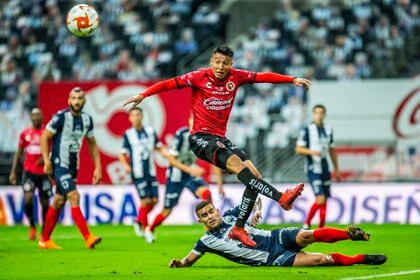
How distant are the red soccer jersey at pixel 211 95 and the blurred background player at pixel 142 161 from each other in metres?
5.06

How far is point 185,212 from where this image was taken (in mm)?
22750

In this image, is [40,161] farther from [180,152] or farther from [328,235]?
[328,235]

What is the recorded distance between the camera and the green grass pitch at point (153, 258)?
11.4m

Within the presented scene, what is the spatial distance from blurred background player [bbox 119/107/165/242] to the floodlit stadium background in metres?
4.50

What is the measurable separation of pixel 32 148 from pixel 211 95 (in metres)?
7.04

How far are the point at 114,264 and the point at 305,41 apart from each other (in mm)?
18630

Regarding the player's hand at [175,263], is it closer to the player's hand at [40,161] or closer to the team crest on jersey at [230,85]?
the team crest on jersey at [230,85]

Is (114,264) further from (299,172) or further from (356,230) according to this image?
(299,172)

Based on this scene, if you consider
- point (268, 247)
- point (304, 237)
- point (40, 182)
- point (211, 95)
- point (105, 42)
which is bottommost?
point (268, 247)

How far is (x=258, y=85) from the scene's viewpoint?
28594 millimetres

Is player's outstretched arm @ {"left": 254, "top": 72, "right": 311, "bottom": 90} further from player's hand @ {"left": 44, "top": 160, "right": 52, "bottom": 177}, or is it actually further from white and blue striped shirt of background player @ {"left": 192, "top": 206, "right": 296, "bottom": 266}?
player's hand @ {"left": 44, "top": 160, "right": 52, "bottom": 177}

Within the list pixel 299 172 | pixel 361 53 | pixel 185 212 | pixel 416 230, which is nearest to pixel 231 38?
pixel 361 53

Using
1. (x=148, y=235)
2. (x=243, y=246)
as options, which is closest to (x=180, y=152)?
(x=148, y=235)

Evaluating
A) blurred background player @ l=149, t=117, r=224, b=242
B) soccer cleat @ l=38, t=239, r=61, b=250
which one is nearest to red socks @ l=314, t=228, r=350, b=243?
soccer cleat @ l=38, t=239, r=61, b=250
